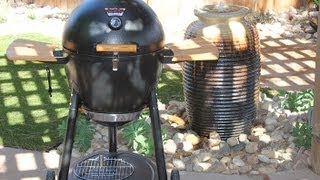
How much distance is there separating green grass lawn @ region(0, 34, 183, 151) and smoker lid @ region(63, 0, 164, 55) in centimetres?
147

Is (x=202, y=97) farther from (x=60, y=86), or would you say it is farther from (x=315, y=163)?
(x=60, y=86)

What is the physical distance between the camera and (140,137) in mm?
3602

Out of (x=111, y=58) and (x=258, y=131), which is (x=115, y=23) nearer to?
(x=111, y=58)

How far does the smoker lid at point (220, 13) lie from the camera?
3.58 metres

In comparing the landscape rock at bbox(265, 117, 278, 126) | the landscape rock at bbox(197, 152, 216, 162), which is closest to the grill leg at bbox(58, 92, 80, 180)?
the landscape rock at bbox(197, 152, 216, 162)

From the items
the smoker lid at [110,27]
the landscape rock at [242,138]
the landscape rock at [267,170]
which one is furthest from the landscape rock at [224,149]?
the smoker lid at [110,27]

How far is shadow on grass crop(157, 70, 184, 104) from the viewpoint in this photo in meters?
4.65

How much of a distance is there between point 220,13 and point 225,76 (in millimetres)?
377

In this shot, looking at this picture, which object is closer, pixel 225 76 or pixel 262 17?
pixel 225 76

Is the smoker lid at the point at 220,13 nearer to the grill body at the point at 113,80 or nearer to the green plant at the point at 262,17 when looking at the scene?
the grill body at the point at 113,80

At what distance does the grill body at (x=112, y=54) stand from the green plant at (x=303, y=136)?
1412 millimetres

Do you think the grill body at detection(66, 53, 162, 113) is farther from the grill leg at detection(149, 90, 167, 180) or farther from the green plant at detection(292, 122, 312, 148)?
the green plant at detection(292, 122, 312, 148)

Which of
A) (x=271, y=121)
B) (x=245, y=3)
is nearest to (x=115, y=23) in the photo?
(x=271, y=121)

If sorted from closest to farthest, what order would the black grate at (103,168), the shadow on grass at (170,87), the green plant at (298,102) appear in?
the black grate at (103,168)
the green plant at (298,102)
the shadow on grass at (170,87)
